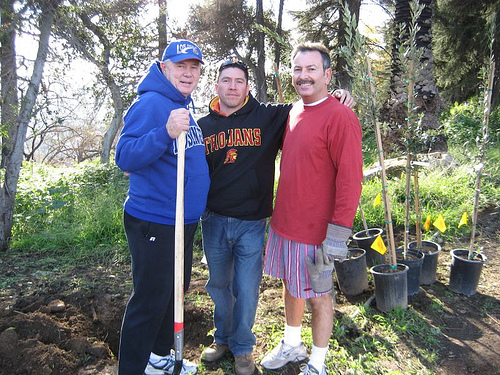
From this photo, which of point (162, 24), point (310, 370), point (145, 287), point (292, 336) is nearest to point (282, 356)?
point (292, 336)

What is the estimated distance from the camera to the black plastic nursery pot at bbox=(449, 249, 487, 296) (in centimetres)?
368

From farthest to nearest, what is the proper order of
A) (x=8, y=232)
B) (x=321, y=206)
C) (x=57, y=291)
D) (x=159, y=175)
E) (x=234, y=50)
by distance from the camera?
(x=234, y=50)
(x=8, y=232)
(x=57, y=291)
(x=321, y=206)
(x=159, y=175)

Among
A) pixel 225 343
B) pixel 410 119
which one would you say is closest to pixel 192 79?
pixel 225 343

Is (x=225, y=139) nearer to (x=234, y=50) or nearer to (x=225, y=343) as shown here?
(x=225, y=343)

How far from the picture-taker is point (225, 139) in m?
2.57

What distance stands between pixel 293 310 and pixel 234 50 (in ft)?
56.0

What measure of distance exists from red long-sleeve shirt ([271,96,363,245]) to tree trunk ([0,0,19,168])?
14.5 feet

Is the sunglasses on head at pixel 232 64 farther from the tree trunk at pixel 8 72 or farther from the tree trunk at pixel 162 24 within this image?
the tree trunk at pixel 162 24

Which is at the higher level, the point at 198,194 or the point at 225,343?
the point at 198,194

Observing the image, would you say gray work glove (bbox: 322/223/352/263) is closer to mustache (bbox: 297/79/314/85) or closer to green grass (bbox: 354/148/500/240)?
mustache (bbox: 297/79/314/85)

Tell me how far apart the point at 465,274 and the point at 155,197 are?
316 cm

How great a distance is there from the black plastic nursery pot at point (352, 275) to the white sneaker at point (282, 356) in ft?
3.56

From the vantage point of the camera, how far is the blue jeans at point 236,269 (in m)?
2.60

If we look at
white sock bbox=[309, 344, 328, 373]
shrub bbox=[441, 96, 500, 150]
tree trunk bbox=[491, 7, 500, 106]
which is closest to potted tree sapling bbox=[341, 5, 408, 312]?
white sock bbox=[309, 344, 328, 373]
